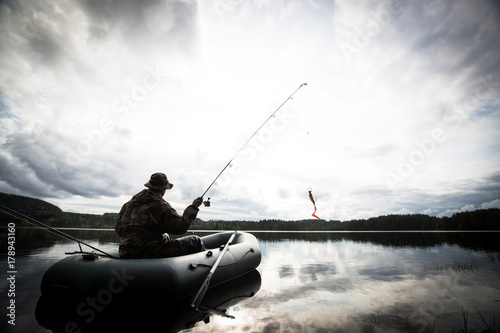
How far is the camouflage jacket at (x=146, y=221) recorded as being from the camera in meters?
4.36

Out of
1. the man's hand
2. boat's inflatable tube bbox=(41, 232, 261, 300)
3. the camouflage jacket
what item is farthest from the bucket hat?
boat's inflatable tube bbox=(41, 232, 261, 300)

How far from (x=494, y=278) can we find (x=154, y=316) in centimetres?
898

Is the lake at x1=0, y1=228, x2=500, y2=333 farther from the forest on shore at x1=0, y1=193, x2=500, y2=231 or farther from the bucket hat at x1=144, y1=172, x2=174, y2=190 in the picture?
the forest on shore at x1=0, y1=193, x2=500, y2=231

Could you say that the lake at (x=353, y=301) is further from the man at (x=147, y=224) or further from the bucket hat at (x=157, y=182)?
the bucket hat at (x=157, y=182)

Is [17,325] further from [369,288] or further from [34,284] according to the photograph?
[369,288]

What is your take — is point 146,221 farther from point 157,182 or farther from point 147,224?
point 157,182

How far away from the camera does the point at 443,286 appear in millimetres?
5777

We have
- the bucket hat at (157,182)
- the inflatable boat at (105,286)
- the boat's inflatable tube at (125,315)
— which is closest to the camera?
the boat's inflatable tube at (125,315)

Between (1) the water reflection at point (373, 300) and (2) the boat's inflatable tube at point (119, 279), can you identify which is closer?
(1) the water reflection at point (373, 300)

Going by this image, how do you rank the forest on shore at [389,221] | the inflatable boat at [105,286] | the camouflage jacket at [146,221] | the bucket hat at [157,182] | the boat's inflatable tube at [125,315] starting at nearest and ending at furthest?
1. the boat's inflatable tube at [125,315]
2. the inflatable boat at [105,286]
3. the camouflage jacket at [146,221]
4. the bucket hat at [157,182]
5. the forest on shore at [389,221]

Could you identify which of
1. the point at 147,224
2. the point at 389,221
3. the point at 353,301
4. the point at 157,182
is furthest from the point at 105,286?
the point at 389,221

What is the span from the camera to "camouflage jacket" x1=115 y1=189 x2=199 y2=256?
4.36 metres

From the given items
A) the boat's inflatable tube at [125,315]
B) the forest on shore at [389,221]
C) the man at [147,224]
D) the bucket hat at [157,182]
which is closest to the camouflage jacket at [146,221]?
the man at [147,224]

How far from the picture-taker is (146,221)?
171 inches
